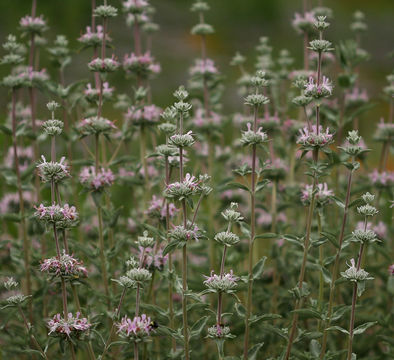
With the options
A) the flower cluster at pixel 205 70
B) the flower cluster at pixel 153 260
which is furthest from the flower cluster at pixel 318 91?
the flower cluster at pixel 205 70

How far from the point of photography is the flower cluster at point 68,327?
2186mm

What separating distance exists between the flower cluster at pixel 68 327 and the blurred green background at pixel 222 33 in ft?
17.6

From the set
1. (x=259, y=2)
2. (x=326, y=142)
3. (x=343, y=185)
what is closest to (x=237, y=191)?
(x=343, y=185)

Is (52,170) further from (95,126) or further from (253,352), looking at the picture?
(253,352)

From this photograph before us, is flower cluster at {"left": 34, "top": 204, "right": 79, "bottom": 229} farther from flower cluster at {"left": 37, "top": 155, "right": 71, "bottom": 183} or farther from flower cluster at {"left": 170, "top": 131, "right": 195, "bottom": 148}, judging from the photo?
flower cluster at {"left": 170, "top": 131, "right": 195, "bottom": 148}

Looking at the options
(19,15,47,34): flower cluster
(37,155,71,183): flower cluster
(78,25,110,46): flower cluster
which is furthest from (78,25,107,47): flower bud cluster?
(37,155,71,183): flower cluster

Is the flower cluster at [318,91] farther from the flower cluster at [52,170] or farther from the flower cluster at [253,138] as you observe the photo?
the flower cluster at [52,170]

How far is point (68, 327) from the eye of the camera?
2191 mm

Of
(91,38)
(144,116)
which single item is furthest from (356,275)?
(91,38)

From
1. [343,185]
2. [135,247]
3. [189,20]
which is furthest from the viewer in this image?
[189,20]

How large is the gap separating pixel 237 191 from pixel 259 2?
29.8ft

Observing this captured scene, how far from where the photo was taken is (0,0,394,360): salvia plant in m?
2.22

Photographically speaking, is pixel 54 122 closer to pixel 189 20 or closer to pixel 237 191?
pixel 237 191

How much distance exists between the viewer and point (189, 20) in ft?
37.7
